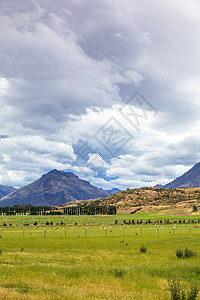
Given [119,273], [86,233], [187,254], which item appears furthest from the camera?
[86,233]

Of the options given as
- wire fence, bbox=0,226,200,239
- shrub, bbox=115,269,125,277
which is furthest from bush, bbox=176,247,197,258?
wire fence, bbox=0,226,200,239

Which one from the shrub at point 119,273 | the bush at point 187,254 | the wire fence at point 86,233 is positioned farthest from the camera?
the wire fence at point 86,233

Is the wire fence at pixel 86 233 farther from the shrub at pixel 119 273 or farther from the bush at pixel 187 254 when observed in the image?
the shrub at pixel 119 273

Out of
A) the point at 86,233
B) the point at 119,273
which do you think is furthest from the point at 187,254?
the point at 86,233

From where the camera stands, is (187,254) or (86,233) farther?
(86,233)

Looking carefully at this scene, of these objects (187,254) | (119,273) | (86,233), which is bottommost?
(86,233)

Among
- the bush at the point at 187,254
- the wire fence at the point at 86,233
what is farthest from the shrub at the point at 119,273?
the wire fence at the point at 86,233

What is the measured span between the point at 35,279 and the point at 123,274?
6.06 meters

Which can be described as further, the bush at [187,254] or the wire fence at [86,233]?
the wire fence at [86,233]

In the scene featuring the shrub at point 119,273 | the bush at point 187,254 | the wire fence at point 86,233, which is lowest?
the wire fence at point 86,233

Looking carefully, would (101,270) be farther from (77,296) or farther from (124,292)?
(77,296)

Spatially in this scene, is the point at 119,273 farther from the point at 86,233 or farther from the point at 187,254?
the point at 86,233

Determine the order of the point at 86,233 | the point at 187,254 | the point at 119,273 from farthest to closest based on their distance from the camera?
the point at 86,233 < the point at 187,254 < the point at 119,273

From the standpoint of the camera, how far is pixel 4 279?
15.5 metres
